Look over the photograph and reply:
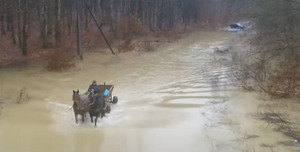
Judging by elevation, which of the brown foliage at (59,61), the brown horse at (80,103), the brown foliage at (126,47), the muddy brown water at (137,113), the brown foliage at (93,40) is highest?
the brown foliage at (93,40)

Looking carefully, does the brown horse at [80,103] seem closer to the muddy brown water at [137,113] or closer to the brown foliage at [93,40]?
the muddy brown water at [137,113]

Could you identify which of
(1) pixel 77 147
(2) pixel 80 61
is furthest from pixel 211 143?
(2) pixel 80 61

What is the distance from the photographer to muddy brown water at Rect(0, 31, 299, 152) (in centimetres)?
1247

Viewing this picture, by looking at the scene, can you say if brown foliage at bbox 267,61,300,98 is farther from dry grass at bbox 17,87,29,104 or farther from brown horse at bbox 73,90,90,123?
dry grass at bbox 17,87,29,104

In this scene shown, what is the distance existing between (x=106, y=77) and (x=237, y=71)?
7574mm

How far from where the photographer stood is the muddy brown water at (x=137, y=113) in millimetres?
12469

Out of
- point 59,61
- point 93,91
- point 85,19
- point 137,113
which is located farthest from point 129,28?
point 93,91

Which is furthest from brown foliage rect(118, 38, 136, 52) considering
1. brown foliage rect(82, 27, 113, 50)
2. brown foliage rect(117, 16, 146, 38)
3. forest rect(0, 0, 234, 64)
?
brown foliage rect(117, 16, 146, 38)

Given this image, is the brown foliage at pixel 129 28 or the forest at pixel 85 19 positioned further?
the brown foliage at pixel 129 28

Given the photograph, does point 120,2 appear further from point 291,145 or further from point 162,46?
point 291,145

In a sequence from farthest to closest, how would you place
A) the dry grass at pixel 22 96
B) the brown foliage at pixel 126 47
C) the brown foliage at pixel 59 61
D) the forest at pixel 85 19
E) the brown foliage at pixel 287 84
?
the brown foliage at pixel 126 47
the forest at pixel 85 19
the brown foliage at pixel 59 61
the dry grass at pixel 22 96
the brown foliage at pixel 287 84

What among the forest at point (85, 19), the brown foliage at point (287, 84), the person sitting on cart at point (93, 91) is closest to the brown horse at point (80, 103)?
the person sitting on cart at point (93, 91)

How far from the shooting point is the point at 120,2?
4791cm

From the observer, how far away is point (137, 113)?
52.7 feet
